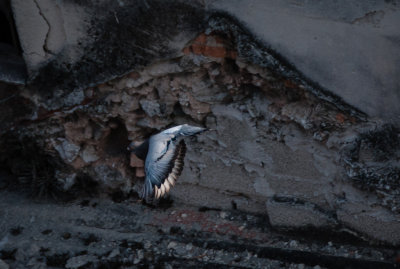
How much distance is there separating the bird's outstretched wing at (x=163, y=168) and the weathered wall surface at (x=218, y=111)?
476 mm

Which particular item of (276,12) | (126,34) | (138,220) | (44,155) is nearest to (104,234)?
(138,220)

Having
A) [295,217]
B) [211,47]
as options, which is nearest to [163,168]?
[211,47]

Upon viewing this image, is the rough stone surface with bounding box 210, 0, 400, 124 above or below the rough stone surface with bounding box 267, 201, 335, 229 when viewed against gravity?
above

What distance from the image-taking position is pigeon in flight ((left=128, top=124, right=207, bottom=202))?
321cm

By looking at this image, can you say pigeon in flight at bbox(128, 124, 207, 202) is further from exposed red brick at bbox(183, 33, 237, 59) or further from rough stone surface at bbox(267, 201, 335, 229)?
rough stone surface at bbox(267, 201, 335, 229)

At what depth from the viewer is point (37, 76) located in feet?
12.2

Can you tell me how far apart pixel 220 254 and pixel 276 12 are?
187 cm

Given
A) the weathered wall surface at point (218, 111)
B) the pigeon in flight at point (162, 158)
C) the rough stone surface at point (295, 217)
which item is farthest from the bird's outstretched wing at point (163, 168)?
the rough stone surface at point (295, 217)

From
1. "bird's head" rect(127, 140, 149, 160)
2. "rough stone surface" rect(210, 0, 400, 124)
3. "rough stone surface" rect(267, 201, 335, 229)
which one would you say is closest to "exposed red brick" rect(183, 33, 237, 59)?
"rough stone surface" rect(210, 0, 400, 124)

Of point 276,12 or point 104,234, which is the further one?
point 104,234

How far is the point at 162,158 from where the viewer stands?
3.26 metres

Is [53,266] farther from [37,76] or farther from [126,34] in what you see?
[126,34]

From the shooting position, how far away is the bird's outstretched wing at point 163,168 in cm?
321

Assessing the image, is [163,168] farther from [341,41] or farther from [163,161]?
[341,41]
